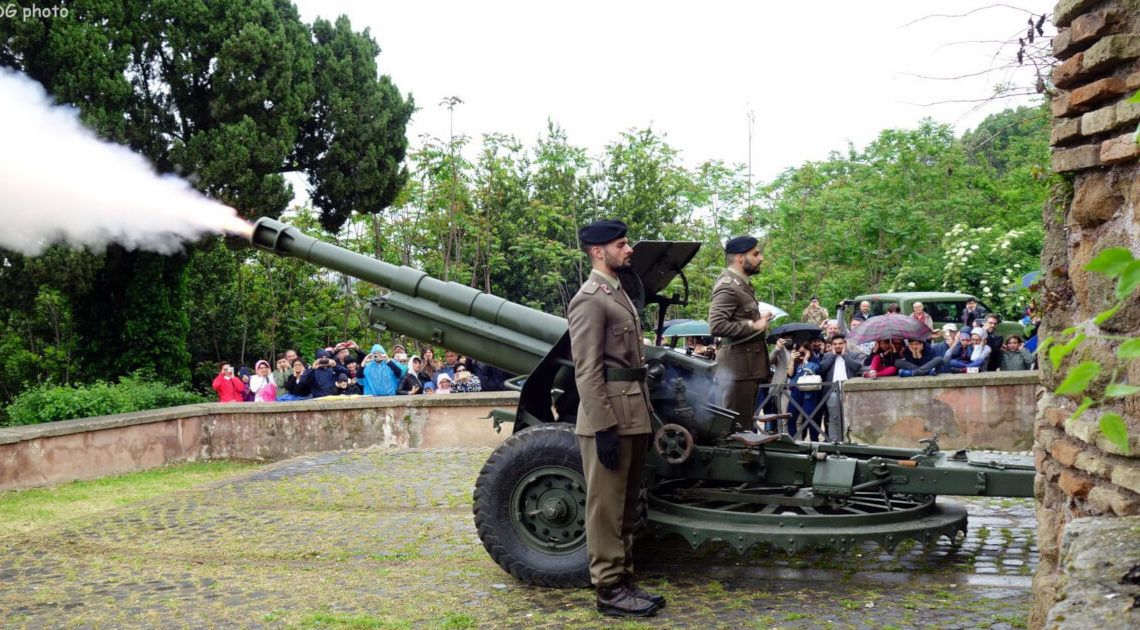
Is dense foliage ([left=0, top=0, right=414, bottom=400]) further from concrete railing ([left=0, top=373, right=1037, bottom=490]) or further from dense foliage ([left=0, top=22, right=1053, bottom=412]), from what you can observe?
concrete railing ([left=0, top=373, right=1037, bottom=490])

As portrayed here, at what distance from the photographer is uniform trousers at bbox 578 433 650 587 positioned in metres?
5.73

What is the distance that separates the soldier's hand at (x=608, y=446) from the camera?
18.4 ft

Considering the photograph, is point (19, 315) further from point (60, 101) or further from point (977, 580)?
point (977, 580)

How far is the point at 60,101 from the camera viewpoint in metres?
14.6

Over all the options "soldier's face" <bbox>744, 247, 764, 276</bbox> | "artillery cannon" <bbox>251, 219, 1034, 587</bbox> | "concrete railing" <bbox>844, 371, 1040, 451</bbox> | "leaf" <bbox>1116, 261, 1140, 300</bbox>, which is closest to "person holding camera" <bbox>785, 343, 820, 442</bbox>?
"concrete railing" <bbox>844, 371, 1040, 451</bbox>

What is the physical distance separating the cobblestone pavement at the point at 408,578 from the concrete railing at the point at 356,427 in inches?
92.2

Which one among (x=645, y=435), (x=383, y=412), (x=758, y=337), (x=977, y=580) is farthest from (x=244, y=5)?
(x=977, y=580)

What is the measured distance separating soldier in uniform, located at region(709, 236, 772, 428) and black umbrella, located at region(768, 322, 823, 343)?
5808 millimetres

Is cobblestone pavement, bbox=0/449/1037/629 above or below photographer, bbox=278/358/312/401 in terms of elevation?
below

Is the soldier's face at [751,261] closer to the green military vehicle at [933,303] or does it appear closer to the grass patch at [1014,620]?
the grass patch at [1014,620]

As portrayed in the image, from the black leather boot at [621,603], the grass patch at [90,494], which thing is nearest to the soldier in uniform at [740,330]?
the black leather boot at [621,603]

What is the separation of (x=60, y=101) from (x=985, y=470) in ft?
44.3

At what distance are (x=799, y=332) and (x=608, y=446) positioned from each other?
8.34m

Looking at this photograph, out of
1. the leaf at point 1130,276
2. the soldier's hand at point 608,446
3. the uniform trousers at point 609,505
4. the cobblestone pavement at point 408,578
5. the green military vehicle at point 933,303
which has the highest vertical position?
the green military vehicle at point 933,303
